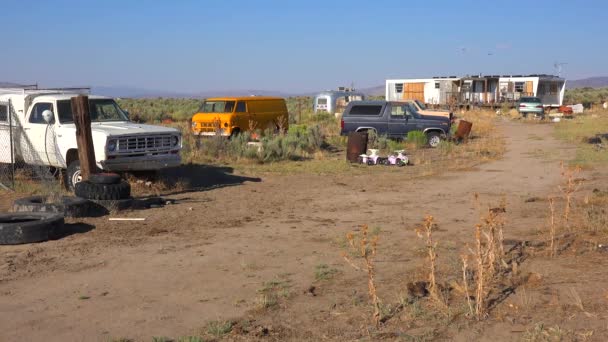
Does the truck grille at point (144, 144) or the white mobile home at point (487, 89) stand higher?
the truck grille at point (144, 144)

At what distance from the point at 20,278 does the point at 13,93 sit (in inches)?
322

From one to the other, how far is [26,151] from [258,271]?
8248 mm

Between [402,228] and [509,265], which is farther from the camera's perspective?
[402,228]

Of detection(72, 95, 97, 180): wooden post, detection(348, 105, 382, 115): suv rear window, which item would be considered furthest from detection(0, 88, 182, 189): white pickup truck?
detection(348, 105, 382, 115): suv rear window

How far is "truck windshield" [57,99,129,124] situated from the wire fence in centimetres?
36

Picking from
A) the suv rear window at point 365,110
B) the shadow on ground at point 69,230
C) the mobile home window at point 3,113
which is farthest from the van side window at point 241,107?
the shadow on ground at point 69,230

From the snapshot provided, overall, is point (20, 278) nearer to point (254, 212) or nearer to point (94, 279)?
point (94, 279)

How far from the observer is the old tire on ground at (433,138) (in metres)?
24.4

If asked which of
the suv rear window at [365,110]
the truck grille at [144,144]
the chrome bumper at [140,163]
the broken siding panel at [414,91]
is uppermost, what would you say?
the truck grille at [144,144]

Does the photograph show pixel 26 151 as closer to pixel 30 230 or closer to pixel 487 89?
pixel 30 230

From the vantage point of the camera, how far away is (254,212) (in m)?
11.4

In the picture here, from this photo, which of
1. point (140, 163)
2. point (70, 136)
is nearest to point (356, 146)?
point (140, 163)

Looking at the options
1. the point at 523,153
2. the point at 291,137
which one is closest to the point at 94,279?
the point at 291,137

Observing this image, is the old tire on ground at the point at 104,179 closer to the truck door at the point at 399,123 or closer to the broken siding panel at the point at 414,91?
the truck door at the point at 399,123
